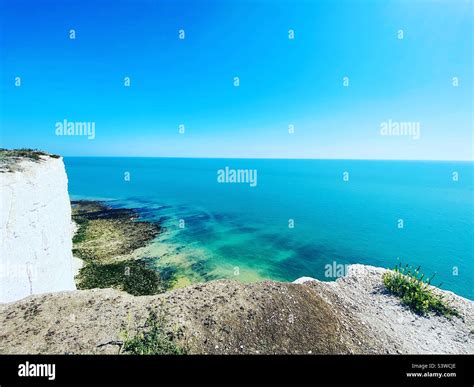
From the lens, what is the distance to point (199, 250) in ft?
120

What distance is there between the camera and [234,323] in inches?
382

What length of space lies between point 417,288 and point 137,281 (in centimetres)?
2471

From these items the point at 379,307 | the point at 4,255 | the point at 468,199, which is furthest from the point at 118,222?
the point at 468,199

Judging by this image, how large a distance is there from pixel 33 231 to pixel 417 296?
21.5 m

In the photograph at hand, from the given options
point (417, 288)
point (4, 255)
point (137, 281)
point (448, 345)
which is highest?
point (4, 255)

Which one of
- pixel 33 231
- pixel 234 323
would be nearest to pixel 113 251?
pixel 33 231

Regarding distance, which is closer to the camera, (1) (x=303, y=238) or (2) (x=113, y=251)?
(2) (x=113, y=251)

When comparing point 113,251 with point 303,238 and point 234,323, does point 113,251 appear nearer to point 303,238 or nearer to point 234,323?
point 234,323

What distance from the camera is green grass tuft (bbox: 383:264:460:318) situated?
1360 centimetres

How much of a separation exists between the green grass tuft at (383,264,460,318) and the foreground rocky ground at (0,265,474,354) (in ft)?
1.65

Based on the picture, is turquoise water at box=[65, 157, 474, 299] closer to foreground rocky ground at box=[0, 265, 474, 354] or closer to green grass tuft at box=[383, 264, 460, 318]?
green grass tuft at box=[383, 264, 460, 318]

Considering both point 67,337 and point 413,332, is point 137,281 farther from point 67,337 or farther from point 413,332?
point 413,332

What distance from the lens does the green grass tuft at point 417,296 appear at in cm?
1360
